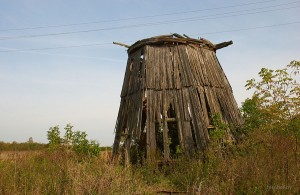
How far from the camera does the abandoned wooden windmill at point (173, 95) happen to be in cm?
1185

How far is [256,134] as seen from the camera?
9727 millimetres

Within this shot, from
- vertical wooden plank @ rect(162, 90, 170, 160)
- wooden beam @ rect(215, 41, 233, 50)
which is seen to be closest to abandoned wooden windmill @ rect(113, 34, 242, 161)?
vertical wooden plank @ rect(162, 90, 170, 160)

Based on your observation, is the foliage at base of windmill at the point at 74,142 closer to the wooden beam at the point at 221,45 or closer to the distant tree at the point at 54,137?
the distant tree at the point at 54,137

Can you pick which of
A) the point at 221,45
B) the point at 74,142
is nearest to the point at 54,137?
the point at 74,142

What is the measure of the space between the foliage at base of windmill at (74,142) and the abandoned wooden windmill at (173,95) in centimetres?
199

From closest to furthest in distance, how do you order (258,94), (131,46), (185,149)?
1. (258,94)
2. (185,149)
3. (131,46)

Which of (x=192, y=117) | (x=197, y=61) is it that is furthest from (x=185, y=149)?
(x=197, y=61)

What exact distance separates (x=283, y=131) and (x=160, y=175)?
4.37m

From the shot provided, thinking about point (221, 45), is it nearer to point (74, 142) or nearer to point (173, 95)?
point (173, 95)

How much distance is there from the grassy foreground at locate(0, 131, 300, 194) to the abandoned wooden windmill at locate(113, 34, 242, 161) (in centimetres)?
212

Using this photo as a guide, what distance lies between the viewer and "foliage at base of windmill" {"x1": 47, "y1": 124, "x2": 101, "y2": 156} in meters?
10.4

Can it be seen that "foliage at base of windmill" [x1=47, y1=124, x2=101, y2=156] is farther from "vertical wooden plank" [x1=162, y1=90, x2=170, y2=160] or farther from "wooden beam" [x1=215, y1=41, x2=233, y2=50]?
"wooden beam" [x1=215, y1=41, x2=233, y2=50]

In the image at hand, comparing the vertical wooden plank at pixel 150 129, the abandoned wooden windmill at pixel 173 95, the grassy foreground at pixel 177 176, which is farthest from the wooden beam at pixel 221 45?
the grassy foreground at pixel 177 176

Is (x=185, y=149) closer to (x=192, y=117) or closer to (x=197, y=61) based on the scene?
(x=192, y=117)
